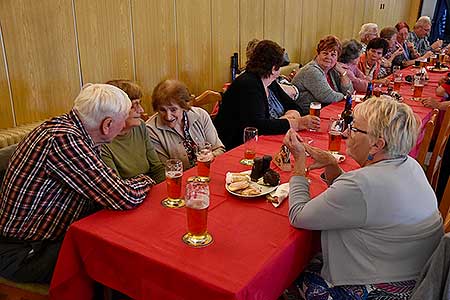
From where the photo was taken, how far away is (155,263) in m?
1.41

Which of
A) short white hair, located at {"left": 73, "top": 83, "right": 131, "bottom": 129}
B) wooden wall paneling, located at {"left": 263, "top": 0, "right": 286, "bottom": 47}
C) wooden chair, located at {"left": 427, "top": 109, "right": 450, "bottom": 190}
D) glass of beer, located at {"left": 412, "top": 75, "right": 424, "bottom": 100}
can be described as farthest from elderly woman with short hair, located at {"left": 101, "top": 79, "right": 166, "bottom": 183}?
wooden wall paneling, located at {"left": 263, "top": 0, "right": 286, "bottom": 47}

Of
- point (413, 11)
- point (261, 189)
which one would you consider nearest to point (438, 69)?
point (261, 189)

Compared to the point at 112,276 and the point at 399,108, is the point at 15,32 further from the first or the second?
the point at 399,108

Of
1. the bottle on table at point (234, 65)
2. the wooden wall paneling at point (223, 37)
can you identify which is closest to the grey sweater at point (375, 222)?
the wooden wall paneling at point (223, 37)

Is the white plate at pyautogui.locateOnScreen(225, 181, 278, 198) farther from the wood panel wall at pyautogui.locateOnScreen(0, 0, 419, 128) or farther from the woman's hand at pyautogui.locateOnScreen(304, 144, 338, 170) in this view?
the wood panel wall at pyautogui.locateOnScreen(0, 0, 419, 128)

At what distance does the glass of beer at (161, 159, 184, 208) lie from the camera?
69.4 inches

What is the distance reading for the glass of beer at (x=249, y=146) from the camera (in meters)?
2.26

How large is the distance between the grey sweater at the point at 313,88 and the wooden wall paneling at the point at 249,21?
156cm

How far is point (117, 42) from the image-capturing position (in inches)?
142

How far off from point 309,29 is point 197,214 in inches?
226

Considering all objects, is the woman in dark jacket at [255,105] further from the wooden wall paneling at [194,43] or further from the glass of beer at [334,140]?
the wooden wall paneling at [194,43]

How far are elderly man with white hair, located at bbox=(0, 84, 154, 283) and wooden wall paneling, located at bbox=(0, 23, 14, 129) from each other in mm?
1280

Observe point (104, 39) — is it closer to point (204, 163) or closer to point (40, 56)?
point (40, 56)

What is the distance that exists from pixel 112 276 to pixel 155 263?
0.87ft
